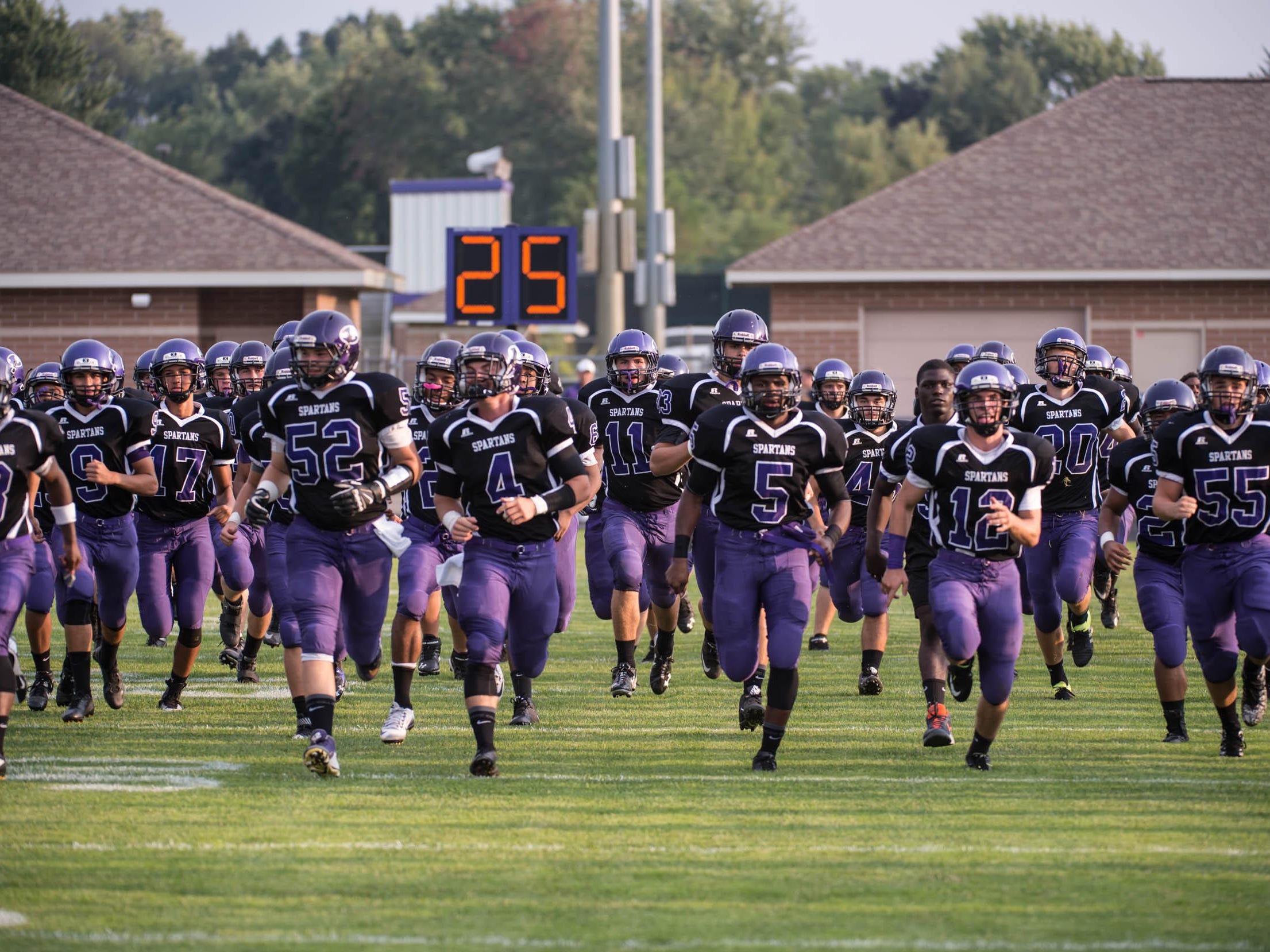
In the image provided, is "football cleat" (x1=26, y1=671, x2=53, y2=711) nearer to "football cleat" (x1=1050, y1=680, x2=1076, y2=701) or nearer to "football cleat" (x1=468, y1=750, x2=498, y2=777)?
"football cleat" (x1=468, y1=750, x2=498, y2=777)

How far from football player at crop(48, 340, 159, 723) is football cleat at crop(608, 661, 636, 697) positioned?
264 cm

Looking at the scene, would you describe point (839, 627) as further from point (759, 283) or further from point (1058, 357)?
point (759, 283)

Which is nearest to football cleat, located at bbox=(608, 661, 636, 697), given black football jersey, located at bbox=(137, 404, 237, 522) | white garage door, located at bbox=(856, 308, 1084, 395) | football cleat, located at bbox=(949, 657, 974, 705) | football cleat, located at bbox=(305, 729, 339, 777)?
football cleat, located at bbox=(949, 657, 974, 705)

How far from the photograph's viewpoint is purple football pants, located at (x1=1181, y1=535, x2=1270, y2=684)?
763cm

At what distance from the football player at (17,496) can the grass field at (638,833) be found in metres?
0.44

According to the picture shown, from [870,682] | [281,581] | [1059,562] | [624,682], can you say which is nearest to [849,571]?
[870,682]

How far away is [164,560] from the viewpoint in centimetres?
932

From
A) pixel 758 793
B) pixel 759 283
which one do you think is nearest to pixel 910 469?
pixel 758 793

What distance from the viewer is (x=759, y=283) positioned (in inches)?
910

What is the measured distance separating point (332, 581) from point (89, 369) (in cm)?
232

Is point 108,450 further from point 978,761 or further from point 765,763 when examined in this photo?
point 978,761

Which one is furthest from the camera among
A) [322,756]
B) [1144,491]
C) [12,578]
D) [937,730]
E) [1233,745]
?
[1144,491]

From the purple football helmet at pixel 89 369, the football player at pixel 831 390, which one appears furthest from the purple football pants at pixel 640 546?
the purple football helmet at pixel 89 369

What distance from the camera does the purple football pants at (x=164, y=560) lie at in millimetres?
9242
